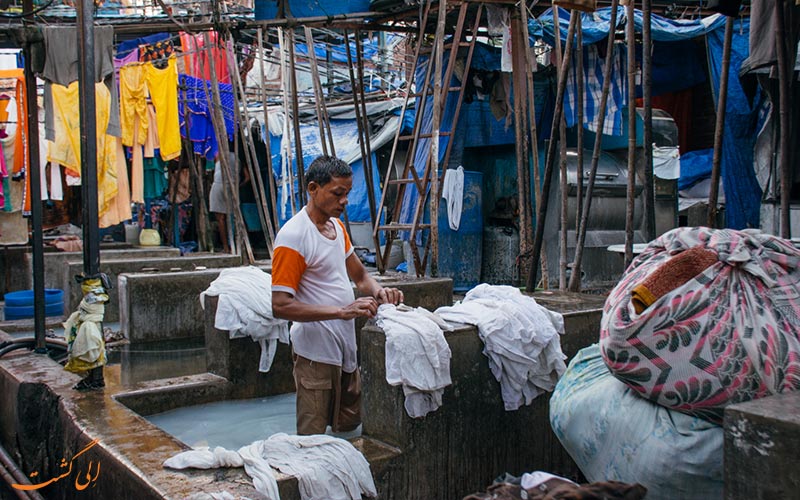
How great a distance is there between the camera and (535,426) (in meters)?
4.08

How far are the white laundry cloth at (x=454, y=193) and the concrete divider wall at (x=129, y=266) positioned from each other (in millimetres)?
3246

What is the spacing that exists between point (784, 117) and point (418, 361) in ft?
8.06

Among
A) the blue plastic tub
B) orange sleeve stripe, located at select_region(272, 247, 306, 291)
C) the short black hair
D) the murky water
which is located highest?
the short black hair

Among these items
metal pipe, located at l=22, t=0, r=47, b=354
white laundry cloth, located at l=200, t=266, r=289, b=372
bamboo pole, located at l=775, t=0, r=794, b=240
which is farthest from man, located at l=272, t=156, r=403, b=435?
metal pipe, located at l=22, t=0, r=47, b=354

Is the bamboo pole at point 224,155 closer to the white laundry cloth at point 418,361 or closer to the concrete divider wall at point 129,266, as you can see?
the concrete divider wall at point 129,266

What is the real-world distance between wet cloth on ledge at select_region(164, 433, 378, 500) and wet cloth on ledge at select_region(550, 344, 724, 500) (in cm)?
94

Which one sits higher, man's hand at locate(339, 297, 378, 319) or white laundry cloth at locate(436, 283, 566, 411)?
man's hand at locate(339, 297, 378, 319)

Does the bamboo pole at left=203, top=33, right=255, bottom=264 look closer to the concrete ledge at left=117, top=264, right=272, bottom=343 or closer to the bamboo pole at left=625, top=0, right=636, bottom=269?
the concrete ledge at left=117, top=264, right=272, bottom=343

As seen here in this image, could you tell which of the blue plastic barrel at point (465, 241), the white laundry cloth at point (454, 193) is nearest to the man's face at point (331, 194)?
the white laundry cloth at point (454, 193)

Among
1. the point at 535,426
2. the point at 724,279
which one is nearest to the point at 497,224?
the point at 535,426

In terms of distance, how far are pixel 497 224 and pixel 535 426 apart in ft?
24.1

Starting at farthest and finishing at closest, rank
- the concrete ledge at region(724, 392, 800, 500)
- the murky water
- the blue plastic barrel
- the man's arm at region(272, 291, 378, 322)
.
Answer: the blue plastic barrel
the murky water
the man's arm at region(272, 291, 378, 322)
the concrete ledge at region(724, 392, 800, 500)

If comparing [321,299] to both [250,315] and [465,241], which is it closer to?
[250,315]

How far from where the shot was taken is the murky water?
4.76m
